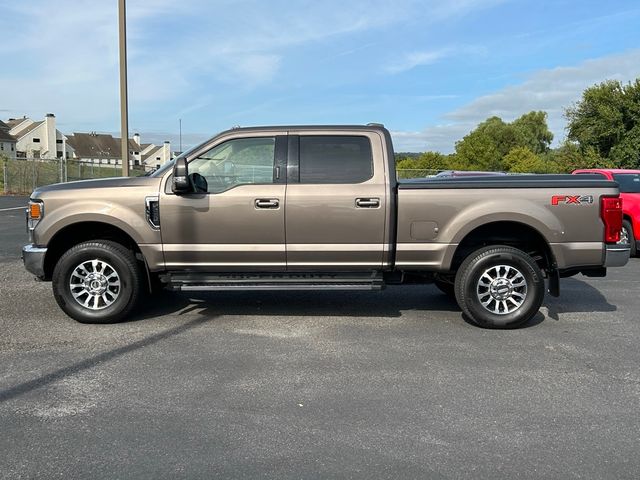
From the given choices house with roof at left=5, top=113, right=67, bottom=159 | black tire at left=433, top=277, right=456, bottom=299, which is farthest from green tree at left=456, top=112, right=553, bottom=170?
house with roof at left=5, top=113, right=67, bottom=159

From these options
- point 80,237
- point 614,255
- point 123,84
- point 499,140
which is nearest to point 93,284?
point 80,237

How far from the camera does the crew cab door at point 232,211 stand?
18.4 feet

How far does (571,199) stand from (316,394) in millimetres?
3394

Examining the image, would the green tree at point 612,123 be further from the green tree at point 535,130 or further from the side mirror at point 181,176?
the green tree at point 535,130

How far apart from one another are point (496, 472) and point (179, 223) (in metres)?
3.87

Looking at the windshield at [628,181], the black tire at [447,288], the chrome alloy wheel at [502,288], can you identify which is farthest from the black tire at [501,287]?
the windshield at [628,181]

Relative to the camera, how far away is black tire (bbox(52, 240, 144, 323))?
5.66 meters

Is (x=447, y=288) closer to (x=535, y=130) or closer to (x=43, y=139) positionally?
(x=535, y=130)

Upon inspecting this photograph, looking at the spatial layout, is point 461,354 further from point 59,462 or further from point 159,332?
point 59,462

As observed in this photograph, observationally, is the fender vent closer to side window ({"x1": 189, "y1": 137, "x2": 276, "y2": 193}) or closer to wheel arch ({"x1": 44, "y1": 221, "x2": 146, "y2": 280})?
wheel arch ({"x1": 44, "y1": 221, "x2": 146, "y2": 280})

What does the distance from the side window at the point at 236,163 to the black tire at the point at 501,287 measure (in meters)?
2.34

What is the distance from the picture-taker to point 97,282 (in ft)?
18.7

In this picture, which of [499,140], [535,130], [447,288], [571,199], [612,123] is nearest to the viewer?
[571,199]

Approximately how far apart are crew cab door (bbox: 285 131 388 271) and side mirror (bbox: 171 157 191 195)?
40.4 inches
